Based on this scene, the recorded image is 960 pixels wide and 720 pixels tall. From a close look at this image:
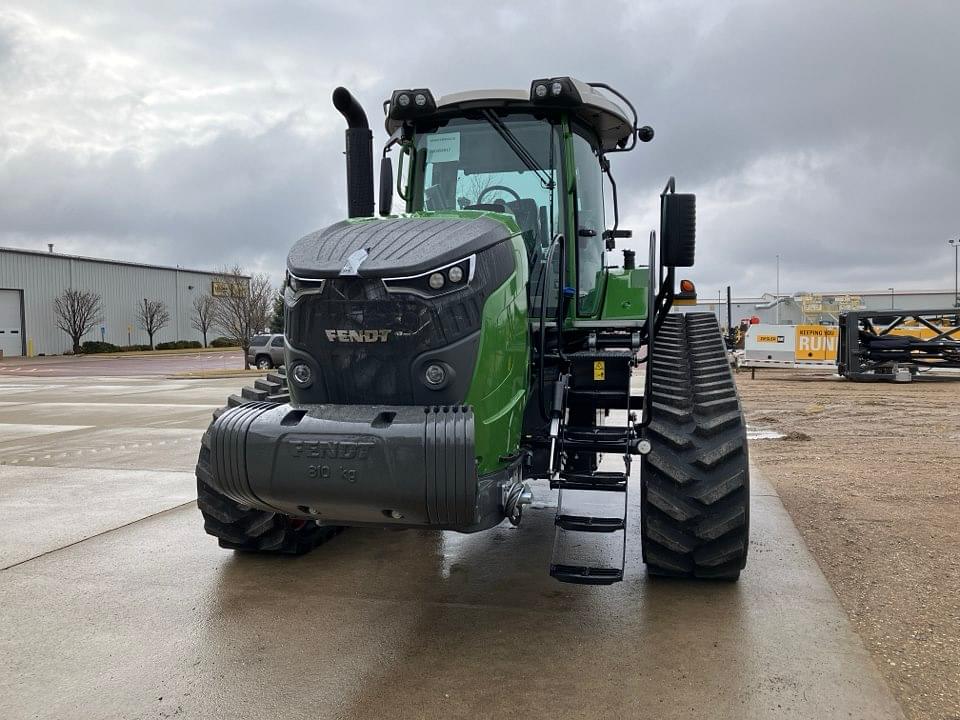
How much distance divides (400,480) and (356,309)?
81 centimetres

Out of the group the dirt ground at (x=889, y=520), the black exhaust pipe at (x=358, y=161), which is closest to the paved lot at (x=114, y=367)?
the dirt ground at (x=889, y=520)

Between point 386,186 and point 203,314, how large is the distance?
2405 inches

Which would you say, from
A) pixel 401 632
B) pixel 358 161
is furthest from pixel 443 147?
pixel 401 632

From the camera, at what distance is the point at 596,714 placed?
2975 mm

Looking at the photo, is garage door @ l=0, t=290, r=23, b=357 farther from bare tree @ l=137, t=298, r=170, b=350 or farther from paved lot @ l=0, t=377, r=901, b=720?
paved lot @ l=0, t=377, r=901, b=720

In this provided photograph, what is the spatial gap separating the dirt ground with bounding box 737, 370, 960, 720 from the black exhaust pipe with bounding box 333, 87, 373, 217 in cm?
338

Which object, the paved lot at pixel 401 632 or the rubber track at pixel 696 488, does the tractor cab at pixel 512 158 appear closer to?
the rubber track at pixel 696 488

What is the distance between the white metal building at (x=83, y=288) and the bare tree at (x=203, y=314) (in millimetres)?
505

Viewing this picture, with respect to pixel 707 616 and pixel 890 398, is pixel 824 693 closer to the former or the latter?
pixel 707 616

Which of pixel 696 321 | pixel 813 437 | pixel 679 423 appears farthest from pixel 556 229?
pixel 813 437

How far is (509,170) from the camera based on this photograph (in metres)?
4.63

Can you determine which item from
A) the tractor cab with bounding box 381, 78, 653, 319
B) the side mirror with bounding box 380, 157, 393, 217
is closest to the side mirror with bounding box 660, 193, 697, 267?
the tractor cab with bounding box 381, 78, 653, 319

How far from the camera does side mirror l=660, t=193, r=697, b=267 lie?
3.86 m

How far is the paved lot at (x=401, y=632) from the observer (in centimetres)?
310
